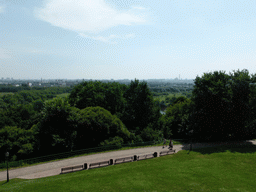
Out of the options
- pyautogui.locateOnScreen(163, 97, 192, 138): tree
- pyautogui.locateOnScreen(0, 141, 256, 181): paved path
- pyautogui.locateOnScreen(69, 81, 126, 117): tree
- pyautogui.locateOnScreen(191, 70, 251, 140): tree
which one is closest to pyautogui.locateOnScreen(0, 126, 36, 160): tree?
pyautogui.locateOnScreen(0, 141, 256, 181): paved path

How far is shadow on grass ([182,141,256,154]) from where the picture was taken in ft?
78.7

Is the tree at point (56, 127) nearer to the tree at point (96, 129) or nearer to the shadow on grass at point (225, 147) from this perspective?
the tree at point (96, 129)

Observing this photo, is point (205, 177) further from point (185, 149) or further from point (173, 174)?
point (185, 149)

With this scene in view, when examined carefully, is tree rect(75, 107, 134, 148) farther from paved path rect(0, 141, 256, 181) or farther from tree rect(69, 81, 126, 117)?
tree rect(69, 81, 126, 117)

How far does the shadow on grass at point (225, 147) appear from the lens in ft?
78.7

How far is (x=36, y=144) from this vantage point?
2498 cm

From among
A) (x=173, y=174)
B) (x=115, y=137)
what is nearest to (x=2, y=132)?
(x=115, y=137)

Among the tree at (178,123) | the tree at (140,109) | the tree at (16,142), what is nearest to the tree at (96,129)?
the tree at (16,142)

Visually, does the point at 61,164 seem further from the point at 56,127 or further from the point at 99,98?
the point at 99,98

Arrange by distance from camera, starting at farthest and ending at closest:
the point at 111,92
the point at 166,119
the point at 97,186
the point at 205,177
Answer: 1. the point at 111,92
2. the point at 166,119
3. the point at 205,177
4. the point at 97,186

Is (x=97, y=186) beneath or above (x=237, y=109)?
beneath

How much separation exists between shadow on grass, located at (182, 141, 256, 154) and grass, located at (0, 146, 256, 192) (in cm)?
266

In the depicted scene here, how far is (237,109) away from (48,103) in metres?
31.7

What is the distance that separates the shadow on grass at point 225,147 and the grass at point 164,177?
2.66 meters
